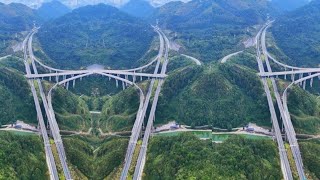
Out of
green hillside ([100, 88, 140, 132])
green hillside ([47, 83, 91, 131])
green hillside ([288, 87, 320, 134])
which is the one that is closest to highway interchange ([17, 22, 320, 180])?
green hillside ([47, 83, 91, 131])

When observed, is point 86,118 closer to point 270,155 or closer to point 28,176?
point 28,176

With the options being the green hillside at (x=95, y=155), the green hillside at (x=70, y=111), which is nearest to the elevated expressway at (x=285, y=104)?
the green hillside at (x=95, y=155)

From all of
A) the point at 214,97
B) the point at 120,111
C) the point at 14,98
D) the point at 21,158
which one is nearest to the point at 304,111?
the point at 214,97

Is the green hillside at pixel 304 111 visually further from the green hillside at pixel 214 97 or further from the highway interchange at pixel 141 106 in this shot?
the green hillside at pixel 214 97

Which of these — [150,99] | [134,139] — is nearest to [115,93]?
[150,99]

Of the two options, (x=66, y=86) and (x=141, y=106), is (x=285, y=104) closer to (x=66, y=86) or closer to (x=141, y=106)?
(x=141, y=106)

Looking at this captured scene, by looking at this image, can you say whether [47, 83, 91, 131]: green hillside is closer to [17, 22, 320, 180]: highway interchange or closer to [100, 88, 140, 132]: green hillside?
[17, 22, 320, 180]: highway interchange

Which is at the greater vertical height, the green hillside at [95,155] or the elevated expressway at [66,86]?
the elevated expressway at [66,86]
